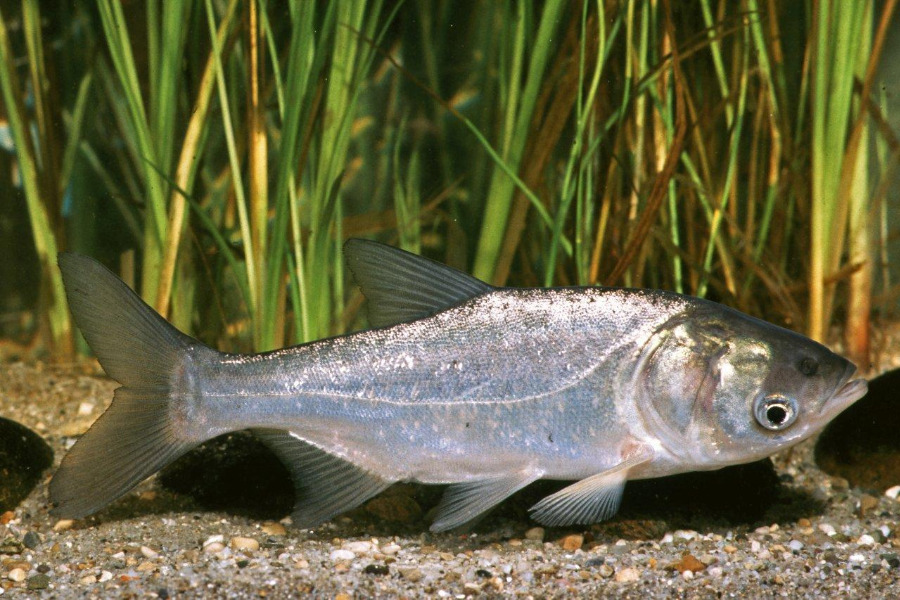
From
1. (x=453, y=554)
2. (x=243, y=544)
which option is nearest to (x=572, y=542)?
(x=453, y=554)

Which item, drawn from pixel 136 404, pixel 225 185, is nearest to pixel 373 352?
pixel 136 404

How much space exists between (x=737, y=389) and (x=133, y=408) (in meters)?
1.78

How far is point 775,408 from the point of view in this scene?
7.39 feet

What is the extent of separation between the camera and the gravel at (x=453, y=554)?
225 cm

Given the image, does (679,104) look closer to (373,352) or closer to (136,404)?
(373,352)

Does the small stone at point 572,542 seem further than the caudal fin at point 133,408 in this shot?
Yes

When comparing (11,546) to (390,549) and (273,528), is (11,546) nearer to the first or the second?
(273,528)

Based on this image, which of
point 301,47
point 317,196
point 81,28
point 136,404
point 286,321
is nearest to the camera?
point 136,404

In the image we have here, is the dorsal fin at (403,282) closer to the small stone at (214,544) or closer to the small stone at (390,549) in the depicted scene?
the small stone at (390,549)

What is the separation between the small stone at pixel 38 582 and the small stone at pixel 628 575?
1669 millimetres

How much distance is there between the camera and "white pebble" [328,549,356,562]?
96.3 inches

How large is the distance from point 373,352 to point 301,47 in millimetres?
1350

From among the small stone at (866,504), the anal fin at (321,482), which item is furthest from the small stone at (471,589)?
the small stone at (866,504)

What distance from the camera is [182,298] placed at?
3.87 metres
